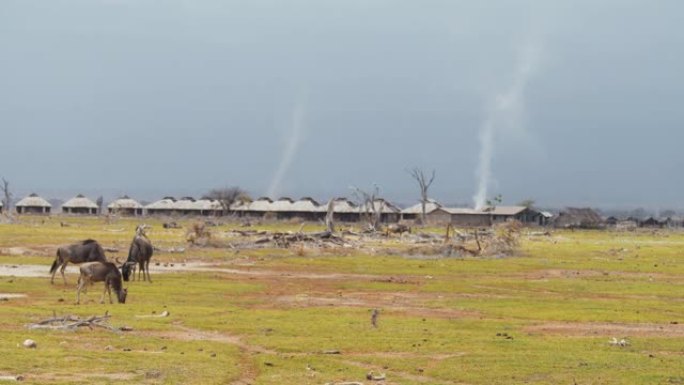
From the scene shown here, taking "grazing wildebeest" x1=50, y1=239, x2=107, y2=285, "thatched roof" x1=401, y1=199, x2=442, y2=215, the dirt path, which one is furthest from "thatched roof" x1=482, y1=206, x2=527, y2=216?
the dirt path

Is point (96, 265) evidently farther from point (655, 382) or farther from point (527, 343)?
point (655, 382)

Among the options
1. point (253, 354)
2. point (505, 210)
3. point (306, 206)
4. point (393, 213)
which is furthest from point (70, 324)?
point (306, 206)

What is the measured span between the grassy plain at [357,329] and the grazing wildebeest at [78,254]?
101 cm

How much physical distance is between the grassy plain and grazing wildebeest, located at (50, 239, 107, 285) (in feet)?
3.31

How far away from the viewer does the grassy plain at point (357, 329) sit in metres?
21.6

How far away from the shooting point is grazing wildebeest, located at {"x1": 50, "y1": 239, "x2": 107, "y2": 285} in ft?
145

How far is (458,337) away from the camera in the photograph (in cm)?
2780

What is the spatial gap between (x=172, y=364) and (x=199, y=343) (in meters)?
3.72

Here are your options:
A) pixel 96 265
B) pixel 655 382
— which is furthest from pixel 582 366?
pixel 96 265

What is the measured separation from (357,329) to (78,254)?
20.2 m

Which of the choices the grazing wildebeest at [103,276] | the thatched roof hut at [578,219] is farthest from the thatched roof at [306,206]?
the grazing wildebeest at [103,276]

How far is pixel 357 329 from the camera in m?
29.3

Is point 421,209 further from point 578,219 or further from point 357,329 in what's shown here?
point 357,329

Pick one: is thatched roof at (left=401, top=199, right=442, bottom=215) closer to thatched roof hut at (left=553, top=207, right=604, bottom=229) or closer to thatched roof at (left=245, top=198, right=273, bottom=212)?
thatched roof hut at (left=553, top=207, right=604, bottom=229)
